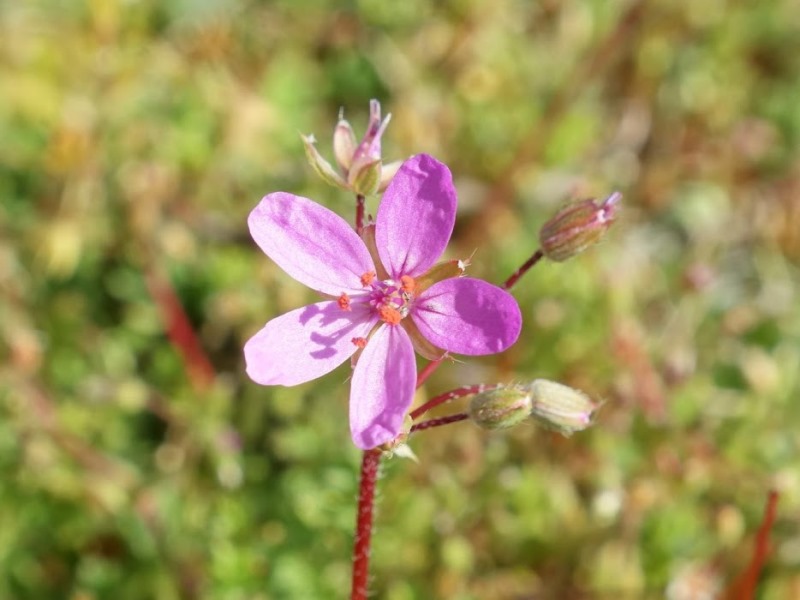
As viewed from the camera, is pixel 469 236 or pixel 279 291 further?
pixel 469 236

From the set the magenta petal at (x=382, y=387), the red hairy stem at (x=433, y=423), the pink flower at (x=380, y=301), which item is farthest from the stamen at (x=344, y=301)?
the red hairy stem at (x=433, y=423)

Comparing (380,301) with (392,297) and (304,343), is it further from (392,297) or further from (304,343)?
(304,343)

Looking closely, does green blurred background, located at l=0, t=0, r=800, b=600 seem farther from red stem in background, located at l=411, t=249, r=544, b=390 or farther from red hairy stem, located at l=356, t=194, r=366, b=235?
red hairy stem, located at l=356, t=194, r=366, b=235

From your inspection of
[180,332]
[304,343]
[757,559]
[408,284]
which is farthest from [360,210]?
[180,332]

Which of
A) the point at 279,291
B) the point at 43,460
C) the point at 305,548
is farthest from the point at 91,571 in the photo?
the point at 279,291

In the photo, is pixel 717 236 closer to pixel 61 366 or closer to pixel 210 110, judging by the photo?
pixel 210 110

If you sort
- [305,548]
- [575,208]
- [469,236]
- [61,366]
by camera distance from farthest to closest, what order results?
[469,236]
[61,366]
[305,548]
[575,208]

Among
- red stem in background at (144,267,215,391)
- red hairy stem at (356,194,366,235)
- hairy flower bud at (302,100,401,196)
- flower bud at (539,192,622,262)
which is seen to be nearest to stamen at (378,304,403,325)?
red hairy stem at (356,194,366,235)

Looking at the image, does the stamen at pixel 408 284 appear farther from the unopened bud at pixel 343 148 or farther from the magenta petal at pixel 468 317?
the unopened bud at pixel 343 148
